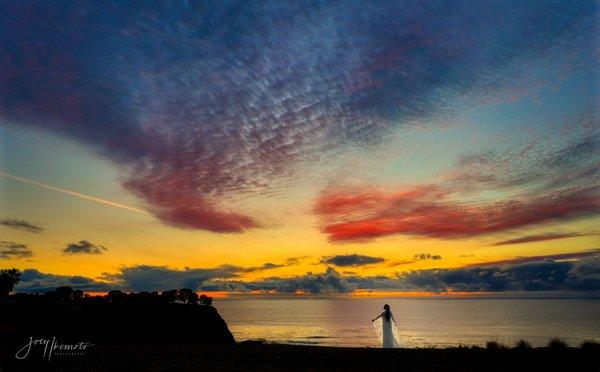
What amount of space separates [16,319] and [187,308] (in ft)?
181

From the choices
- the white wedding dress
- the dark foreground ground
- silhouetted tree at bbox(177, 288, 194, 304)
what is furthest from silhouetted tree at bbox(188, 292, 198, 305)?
the white wedding dress

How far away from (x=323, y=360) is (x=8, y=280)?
145m

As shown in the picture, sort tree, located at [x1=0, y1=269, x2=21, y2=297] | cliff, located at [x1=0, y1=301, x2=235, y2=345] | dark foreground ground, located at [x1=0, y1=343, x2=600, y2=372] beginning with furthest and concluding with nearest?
tree, located at [x1=0, y1=269, x2=21, y2=297] < cliff, located at [x1=0, y1=301, x2=235, y2=345] < dark foreground ground, located at [x1=0, y1=343, x2=600, y2=372]

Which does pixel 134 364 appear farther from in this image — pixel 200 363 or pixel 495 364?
pixel 495 364

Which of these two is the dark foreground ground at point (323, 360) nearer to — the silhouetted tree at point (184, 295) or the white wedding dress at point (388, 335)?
the white wedding dress at point (388, 335)

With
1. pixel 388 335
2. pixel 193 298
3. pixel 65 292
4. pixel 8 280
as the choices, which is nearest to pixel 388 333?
pixel 388 335

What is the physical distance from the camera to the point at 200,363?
20.2 metres

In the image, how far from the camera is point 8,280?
426 feet

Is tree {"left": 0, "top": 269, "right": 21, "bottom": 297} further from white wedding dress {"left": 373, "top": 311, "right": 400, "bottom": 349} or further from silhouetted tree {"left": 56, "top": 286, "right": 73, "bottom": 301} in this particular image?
white wedding dress {"left": 373, "top": 311, "right": 400, "bottom": 349}

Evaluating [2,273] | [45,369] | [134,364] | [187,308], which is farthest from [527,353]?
[2,273]

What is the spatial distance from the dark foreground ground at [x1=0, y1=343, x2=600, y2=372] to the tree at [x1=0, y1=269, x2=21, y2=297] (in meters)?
128

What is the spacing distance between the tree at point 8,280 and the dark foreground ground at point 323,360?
128m

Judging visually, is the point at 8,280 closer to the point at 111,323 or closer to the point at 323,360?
the point at 111,323

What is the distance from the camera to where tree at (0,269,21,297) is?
12684cm
